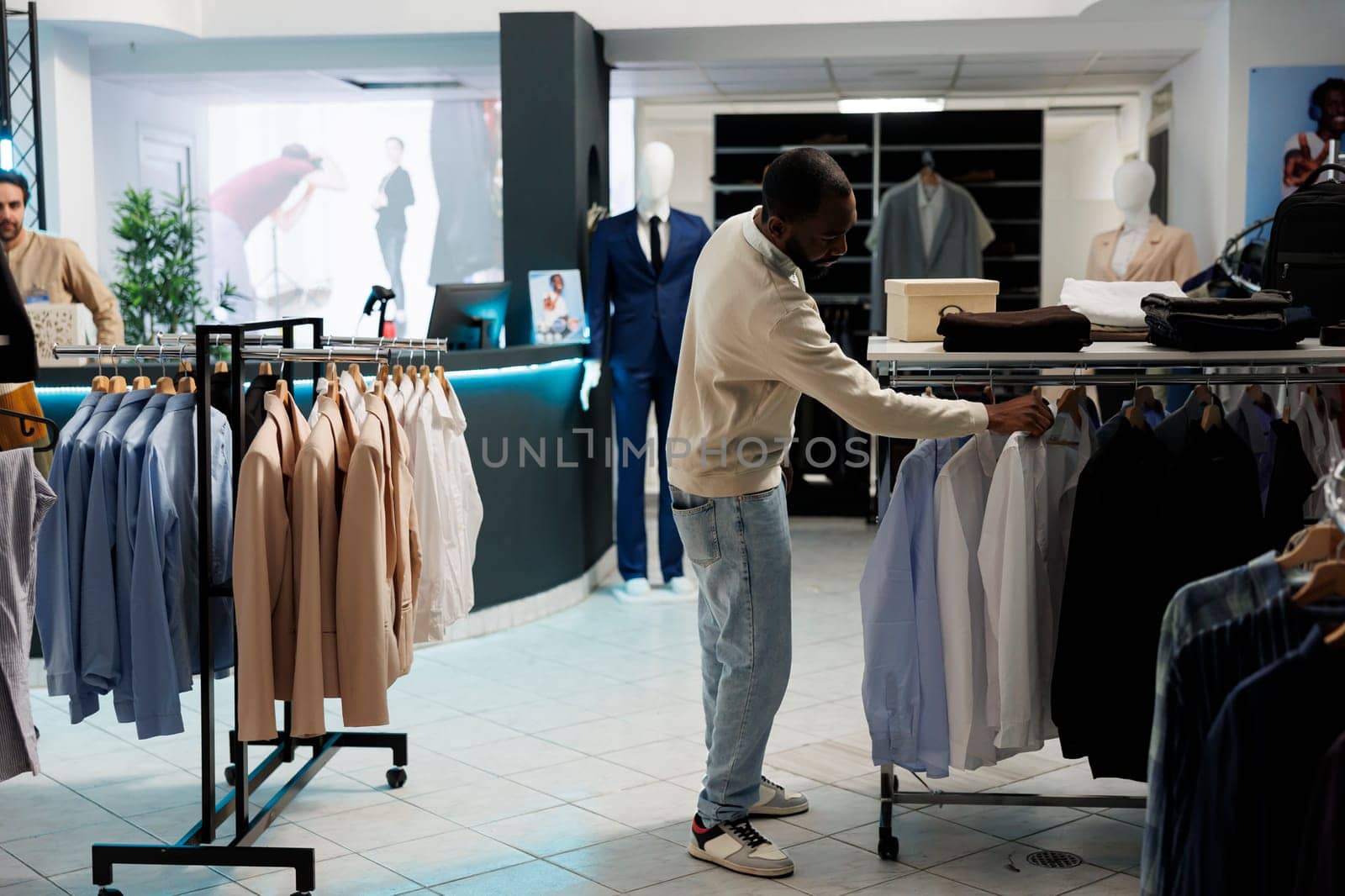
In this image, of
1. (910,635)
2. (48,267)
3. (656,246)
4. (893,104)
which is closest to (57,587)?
(910,635)

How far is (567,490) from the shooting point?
5.93 meters

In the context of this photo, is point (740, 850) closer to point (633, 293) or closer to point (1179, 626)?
point (1179, 626)

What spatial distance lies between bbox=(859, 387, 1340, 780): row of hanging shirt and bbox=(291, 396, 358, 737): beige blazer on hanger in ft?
4.03

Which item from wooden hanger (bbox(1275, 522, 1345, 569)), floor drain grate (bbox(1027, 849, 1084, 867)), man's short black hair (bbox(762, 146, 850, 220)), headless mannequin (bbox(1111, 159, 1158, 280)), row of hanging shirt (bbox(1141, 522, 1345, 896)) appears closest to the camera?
row of hanging shirt (bbox(1141, 522, 1345, 896))

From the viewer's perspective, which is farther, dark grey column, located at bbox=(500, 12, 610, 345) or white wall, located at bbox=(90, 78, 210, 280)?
white wall, located at bbox=(90, 78, 210, 280)

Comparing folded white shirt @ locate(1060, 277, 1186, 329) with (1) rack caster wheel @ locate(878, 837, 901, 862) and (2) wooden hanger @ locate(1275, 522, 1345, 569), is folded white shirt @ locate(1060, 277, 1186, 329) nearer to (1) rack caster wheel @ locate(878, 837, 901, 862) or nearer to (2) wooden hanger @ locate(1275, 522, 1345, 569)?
(1) rack caster wheel @ locate(878, 837, 901, 862)

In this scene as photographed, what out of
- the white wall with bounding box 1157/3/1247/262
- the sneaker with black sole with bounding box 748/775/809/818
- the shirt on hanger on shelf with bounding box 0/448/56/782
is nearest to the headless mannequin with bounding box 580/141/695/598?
the sneaker with black sole with bounding box 748/775/809/818

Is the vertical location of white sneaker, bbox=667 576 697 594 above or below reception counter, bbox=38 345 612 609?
below

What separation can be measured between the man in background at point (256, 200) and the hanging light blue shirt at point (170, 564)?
780 cm

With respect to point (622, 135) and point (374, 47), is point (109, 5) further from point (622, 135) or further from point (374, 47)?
point (622, 135)

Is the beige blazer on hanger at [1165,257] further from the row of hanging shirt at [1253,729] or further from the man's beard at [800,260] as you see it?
the row of hanging shirt at [1253,729]

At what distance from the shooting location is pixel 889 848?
3178 mm

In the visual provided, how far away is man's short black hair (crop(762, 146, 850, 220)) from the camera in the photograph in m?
2.81

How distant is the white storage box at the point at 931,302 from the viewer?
3248 millimetres
